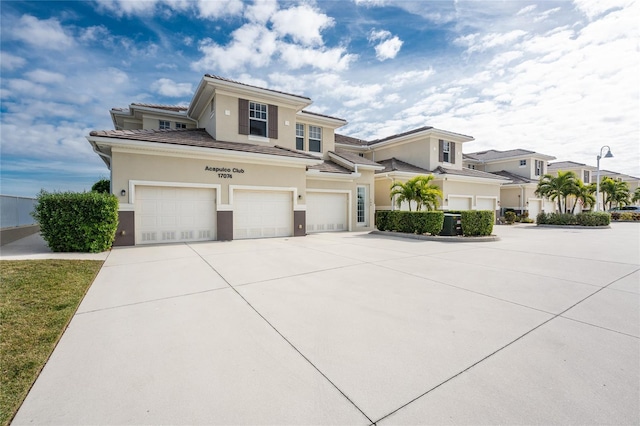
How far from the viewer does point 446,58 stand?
11.4 metres

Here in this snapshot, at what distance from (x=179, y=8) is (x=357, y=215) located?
13.0m

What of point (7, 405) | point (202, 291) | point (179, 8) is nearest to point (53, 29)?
point (179, 8)

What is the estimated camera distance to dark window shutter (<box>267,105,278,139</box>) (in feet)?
47.3

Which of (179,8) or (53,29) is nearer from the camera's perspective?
(53,29)

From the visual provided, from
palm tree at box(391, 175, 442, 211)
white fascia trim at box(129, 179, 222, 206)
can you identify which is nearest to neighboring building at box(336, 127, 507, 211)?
palm tree at box(391, 175, 442, 211)

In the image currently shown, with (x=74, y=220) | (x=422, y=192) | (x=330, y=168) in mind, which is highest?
(x=330, y=168)

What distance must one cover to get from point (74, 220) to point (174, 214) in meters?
3.14

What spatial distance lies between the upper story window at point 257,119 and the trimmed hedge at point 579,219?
887 inches

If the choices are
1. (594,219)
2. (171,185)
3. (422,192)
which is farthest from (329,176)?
(594,219)

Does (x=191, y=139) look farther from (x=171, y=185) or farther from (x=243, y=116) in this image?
(x=243, y=116)

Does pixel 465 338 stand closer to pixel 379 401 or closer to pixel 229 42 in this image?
pixel 379 401

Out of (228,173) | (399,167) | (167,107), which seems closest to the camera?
(228,173)

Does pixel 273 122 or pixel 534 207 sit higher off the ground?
pixel 273 122

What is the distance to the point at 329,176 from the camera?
1614 centimetres
